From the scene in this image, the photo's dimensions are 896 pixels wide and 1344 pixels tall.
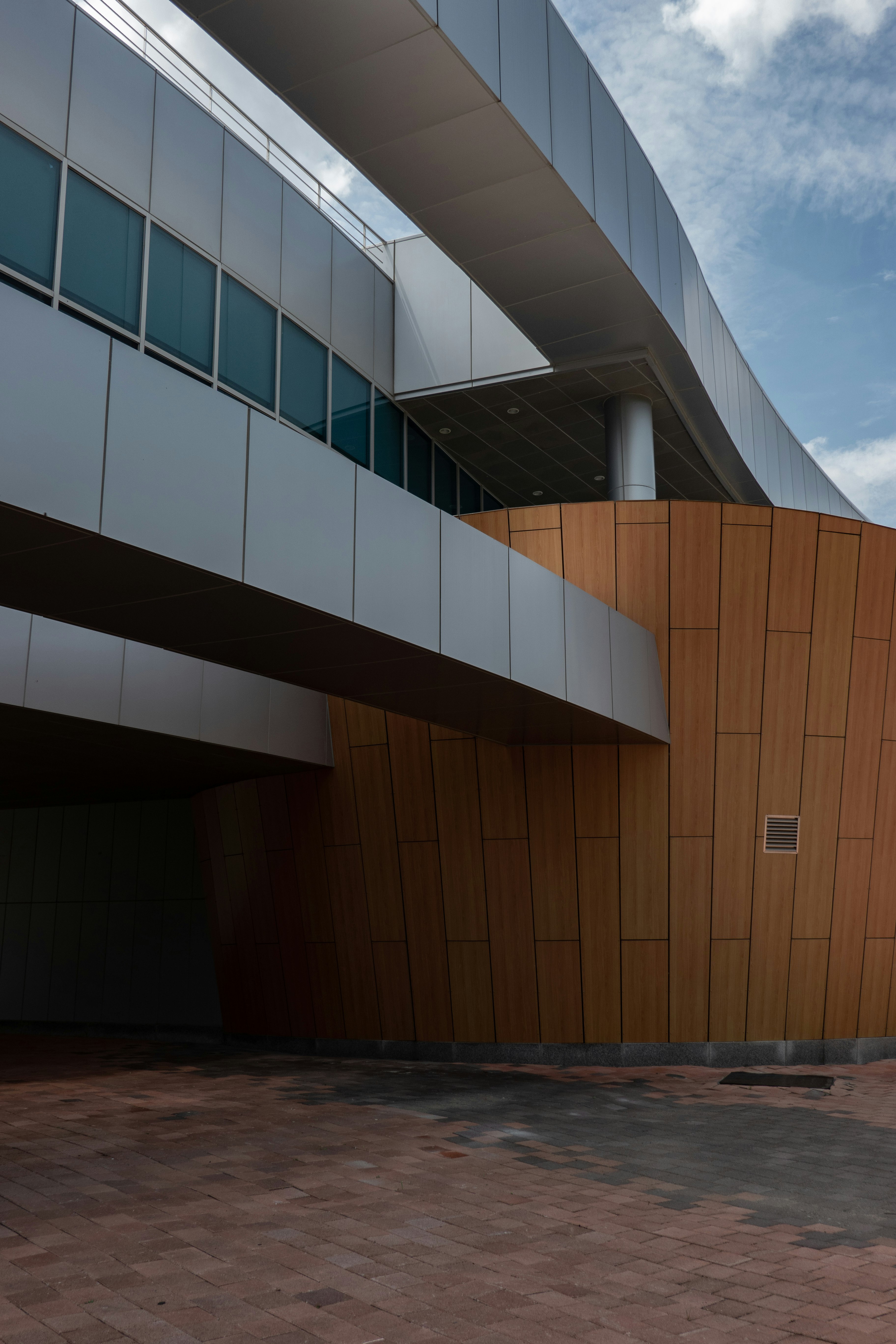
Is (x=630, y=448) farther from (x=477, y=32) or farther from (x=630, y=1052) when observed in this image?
(x=630, y=1052)

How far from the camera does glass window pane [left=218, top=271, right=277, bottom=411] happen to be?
44.8 feet

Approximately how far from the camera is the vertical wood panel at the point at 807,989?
13.0 meters

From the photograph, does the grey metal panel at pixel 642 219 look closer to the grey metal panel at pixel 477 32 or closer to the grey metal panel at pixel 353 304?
the grey metal panel at pixel 477 32

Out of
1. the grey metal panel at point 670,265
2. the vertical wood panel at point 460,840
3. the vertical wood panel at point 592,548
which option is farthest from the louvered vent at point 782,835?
the grey metal panel at point 670,265

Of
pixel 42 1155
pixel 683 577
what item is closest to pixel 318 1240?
pixel 42 1155

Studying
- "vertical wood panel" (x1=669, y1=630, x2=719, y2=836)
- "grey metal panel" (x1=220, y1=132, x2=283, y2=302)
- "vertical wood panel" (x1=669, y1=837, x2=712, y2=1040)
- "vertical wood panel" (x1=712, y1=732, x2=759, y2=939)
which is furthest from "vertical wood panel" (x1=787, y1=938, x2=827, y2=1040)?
"grey metal panel" (x1=220, y1=132, x2=283, y2=302)

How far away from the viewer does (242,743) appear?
13.2 metres

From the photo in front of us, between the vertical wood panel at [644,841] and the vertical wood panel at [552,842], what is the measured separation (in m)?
0.63

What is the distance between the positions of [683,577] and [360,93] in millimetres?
6584

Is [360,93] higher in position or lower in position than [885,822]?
higher

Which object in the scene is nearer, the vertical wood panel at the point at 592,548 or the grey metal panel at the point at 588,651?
the grey metal panel at the point at 588,651

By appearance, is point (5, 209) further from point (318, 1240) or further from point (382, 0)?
point (318, 1240)

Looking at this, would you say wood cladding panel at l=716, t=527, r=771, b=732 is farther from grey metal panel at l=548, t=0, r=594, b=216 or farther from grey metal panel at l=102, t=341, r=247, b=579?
grey metal panel at l=102, t=341, r=247, b=579

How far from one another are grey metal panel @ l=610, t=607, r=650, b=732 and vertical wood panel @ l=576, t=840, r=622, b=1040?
6.04ft
